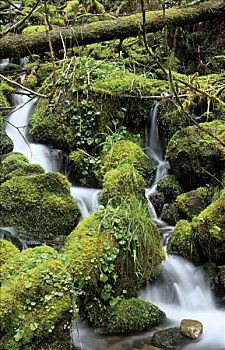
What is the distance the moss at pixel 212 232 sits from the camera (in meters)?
5.10

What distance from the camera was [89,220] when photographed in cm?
504

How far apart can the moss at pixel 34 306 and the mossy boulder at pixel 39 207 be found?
182 cm

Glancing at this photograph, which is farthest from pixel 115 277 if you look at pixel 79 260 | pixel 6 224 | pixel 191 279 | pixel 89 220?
pixel 6 224

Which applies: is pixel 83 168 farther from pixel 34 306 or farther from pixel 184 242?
pixel 34 306

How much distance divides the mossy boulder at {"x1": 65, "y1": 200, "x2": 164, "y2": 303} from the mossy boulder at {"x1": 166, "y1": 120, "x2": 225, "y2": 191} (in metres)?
1.59

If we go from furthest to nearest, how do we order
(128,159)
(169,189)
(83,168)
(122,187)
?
A: (83,168) → (128,159) → (169,189) → (122,187)

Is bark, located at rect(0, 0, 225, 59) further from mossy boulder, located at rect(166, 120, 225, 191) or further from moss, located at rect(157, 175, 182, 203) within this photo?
moss, located at rect(157, 175, 182, 203)

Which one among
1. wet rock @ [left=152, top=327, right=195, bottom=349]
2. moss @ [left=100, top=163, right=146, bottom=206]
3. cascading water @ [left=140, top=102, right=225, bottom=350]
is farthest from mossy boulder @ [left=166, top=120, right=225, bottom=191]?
wet rock @ [left=152, top=327, right=195, bottom=349]

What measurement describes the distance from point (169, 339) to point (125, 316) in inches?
19.4

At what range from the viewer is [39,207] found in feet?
19.3

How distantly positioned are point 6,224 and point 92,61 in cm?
388

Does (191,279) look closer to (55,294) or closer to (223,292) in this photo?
(223,292)

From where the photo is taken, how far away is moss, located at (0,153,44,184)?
6414 millimetres

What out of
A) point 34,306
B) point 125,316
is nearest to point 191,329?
point 125,316
